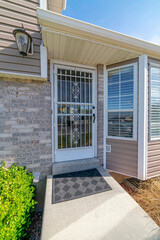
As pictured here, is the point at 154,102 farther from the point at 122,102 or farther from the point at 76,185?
the point at 76,185

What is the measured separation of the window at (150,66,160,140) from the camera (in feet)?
8.17

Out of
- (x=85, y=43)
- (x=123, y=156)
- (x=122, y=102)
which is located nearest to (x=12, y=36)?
(x=85, y=43)

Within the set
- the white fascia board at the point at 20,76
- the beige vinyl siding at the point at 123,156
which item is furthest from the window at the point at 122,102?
the white fascia board at the point at 20,76

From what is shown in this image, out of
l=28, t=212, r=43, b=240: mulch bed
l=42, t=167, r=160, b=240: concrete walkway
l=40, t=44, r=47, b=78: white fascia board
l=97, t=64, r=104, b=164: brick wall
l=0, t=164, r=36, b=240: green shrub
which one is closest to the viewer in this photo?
l=0, t=164, r=36, b=240: green shrub

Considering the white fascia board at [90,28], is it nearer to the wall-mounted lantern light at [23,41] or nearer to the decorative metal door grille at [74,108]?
the wall-mounted lantern light at [23,41]

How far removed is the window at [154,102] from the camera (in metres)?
2.49

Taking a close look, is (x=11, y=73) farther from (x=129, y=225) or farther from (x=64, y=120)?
(x=129, y=225)

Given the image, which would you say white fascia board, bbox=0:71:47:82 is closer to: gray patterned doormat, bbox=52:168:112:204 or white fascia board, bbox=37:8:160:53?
white fascia board, bbox=37:8:160:53

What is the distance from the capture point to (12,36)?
184 centimetres

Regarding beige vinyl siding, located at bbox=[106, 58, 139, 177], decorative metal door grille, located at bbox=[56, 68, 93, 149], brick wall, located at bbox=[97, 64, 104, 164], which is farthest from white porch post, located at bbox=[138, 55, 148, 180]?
decorative metal door grille, located at bbox=[56, 68, 93, 149]

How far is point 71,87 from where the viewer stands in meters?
2.52

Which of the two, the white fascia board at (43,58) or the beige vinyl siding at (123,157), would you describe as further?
the beige vinyl siding at (123,157)

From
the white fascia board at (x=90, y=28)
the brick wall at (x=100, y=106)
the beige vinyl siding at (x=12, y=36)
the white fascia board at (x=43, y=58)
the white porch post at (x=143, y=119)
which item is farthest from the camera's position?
the brick wall at (x=100, y=106)

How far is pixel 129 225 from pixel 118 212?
176 mm
